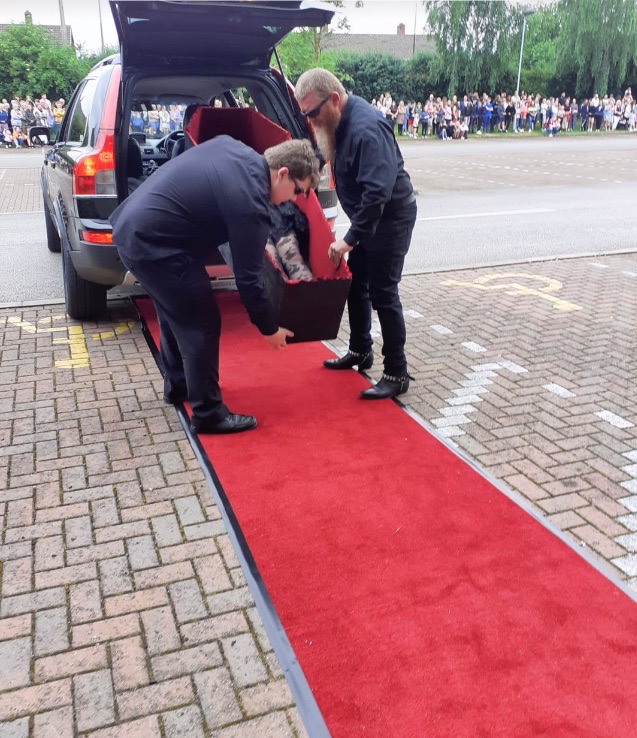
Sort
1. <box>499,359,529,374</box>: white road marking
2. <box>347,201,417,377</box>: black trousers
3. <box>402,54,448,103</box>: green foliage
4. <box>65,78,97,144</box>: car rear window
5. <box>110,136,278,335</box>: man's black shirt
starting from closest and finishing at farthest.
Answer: <box>110,136,278,335</box>: man's black shirt → <box>347,201,417,377</box>: black trousers → <box>499,359,529,374</box>: white road marking → <box>65,78,97,144</box>: car rear window → <box>402,54,448,103</box>: green foliage

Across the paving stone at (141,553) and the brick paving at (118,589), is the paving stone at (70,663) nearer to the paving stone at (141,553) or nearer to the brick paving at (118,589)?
the brick paving at (118,589)

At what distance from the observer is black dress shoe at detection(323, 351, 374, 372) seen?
4883mm

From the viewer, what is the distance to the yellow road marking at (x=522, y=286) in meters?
6.41

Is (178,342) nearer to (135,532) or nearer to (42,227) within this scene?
(135,532)

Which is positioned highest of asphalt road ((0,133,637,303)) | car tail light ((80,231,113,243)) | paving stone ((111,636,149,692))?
car tail light ((80,231,113,243))

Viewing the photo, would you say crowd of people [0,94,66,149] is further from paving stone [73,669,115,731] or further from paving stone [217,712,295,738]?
paving stone [217,712,295,738]

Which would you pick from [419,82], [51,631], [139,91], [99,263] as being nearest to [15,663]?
[51,631]

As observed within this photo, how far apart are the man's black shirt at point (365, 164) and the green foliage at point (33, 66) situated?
30357mm

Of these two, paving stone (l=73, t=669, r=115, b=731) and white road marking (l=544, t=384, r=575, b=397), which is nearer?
paving stone (l=73, t=669, r=115, b=731)

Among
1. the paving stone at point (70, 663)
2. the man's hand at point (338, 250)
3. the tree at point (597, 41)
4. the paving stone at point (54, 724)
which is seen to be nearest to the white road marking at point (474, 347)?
the man's hand at point (338, 250)

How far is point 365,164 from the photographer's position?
390 cm

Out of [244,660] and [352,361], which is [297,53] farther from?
[244,660]

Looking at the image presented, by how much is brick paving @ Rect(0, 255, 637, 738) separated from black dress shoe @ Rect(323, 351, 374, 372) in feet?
0.32

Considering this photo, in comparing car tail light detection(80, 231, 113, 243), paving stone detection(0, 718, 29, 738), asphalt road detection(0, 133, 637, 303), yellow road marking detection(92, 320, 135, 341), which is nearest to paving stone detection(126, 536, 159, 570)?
paving stone detection(0, 718, 29, 738)
